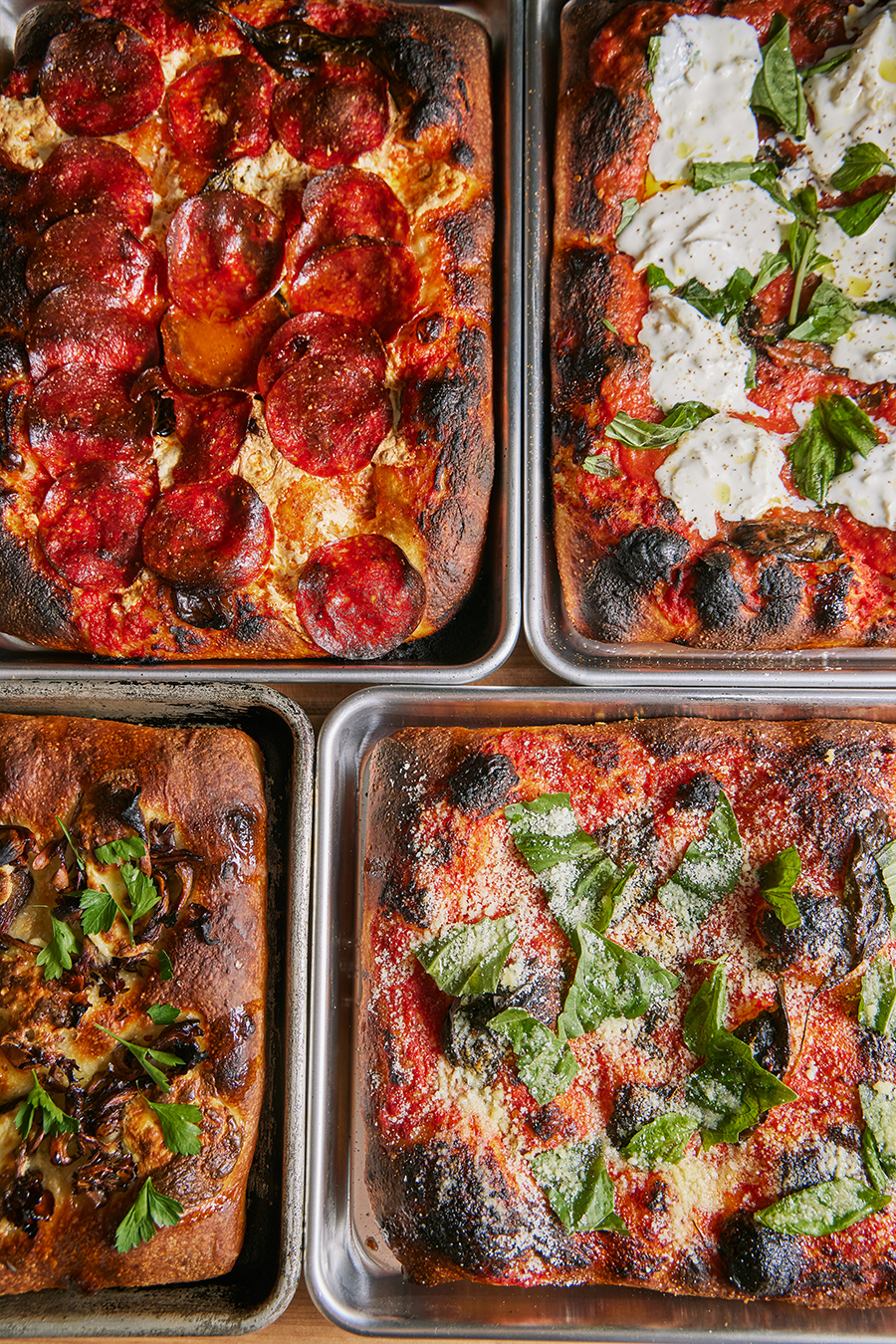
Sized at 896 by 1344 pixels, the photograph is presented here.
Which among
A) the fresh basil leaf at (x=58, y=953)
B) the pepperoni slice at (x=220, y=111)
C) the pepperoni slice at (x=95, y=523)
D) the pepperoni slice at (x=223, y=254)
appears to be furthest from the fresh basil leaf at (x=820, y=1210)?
the pepperoni slice at (x=220, y=111)

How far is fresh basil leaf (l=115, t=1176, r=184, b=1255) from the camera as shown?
1.96 metres

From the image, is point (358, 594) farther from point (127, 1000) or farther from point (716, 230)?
point (716, 230)

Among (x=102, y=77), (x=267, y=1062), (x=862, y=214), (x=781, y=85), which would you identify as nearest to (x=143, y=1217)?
(x=267, y=1062)

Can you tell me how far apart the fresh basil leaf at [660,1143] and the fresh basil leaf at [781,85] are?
2513 mm

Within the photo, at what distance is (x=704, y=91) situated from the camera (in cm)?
231

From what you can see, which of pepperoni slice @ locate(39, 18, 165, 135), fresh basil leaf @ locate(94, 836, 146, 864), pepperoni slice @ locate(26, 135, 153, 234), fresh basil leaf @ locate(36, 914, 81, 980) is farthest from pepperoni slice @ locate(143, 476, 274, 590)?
pepperoni slice @ locate(39, 18, 165, 135)

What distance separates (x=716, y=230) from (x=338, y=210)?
0.98 meters

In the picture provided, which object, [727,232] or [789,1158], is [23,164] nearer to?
[727,232]

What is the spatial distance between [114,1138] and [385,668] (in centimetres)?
127

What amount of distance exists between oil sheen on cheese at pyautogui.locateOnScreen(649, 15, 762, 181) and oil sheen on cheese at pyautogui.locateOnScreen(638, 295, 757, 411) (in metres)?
0.40

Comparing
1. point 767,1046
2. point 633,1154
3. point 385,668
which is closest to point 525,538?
Answer: point 385,668

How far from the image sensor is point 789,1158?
80.9 inches

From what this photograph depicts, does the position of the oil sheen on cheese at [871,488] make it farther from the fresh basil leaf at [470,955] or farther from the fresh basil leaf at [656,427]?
the fresh basil leaf at [470,955]

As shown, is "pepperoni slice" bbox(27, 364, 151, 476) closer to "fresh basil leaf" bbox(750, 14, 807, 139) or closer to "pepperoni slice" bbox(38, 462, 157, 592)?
"pepperoni slice" bbox(38, 462, 157, 592)
